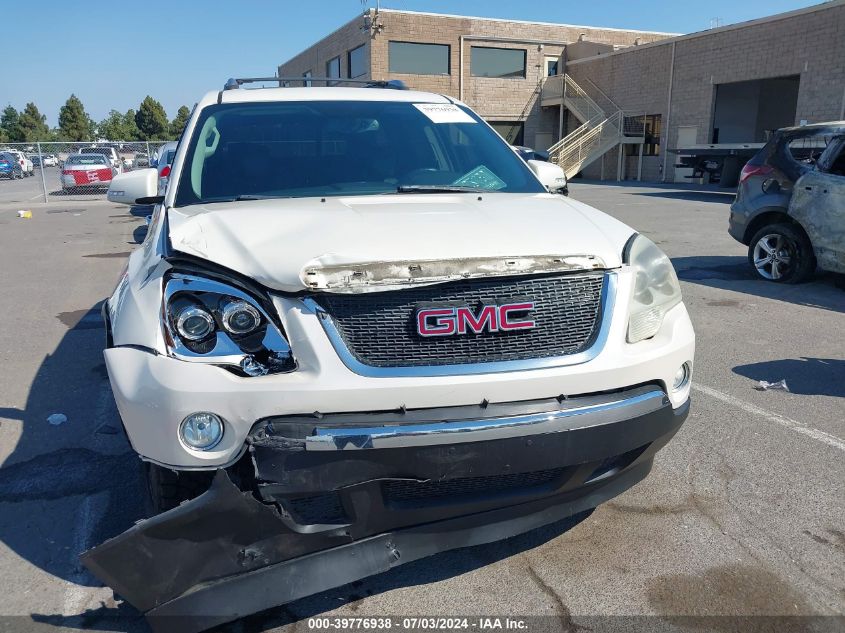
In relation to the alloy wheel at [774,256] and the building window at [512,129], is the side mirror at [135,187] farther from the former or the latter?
the building window at [512,129]

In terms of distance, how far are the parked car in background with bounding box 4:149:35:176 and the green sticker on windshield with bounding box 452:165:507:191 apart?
4488 centimetres

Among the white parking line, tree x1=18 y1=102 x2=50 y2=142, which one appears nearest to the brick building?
the white parking line

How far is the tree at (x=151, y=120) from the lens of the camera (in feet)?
216

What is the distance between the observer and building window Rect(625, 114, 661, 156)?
3199cm

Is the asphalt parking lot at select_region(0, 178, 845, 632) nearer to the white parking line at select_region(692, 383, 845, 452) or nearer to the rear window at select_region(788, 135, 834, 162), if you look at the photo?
the white parking line at select_region(692, 383, 845, 452)

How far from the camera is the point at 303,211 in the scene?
2.76m

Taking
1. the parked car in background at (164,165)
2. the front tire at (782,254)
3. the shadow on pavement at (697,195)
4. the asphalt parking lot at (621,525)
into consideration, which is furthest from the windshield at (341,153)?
the shadow on pavement at (697,195)

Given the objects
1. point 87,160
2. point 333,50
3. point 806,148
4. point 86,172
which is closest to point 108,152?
point 87,160

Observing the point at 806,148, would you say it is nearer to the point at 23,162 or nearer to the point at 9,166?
the point at 9,166

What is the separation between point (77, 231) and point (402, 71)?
26058mm

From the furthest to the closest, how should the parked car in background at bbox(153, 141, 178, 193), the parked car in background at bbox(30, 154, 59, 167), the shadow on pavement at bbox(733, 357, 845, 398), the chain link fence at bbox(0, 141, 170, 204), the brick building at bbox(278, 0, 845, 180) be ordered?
the brick building at bbox(278, 0, 845, 180)
the chain link fence at bbox(0, 141, 170, 204)
the parked car in background at bbox(30, 154, 59, 167)
the parked car in background at bbox(153, 141, 178, 193)
the shadow on pavement at bbox(733, 357, 845, 398)

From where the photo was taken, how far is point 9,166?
131 ft

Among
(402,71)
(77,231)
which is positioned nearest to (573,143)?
(402,71)

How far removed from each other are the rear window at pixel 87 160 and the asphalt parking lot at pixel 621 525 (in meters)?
22.3
